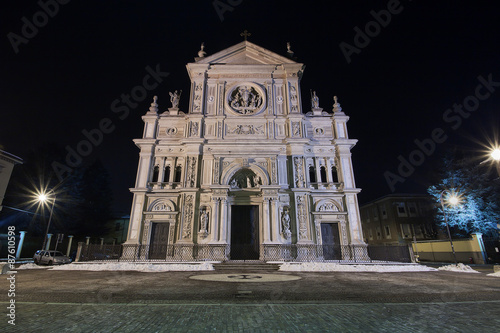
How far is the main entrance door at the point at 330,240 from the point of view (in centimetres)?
1880

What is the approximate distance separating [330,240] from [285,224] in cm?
415

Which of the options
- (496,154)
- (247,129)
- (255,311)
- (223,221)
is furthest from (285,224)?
(255,311)

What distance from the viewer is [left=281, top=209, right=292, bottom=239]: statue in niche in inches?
726

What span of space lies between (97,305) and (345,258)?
1731cm

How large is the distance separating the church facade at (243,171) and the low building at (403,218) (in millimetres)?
23640

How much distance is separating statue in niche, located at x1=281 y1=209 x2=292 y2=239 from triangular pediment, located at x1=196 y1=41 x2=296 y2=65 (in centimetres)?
1560

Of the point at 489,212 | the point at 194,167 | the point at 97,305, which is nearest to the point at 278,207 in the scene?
the point at 194,167

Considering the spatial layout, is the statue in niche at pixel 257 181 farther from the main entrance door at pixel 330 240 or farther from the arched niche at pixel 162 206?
the arched niche at pixel 162 206

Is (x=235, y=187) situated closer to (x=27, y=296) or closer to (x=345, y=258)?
(x=345, y=258)

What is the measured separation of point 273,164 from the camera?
2034 centimetres

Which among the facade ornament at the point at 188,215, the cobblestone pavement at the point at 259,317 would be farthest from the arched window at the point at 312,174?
the cobblestone pavement at the point at 259,317

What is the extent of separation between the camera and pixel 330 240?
1945cm

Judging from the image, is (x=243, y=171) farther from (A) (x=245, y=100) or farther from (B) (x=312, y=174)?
(A) (x=245, y=100)

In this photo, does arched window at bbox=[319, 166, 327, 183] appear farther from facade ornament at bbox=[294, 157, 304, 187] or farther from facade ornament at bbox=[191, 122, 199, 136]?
facade ornament at bbox=[191, 122, 199, 136]
